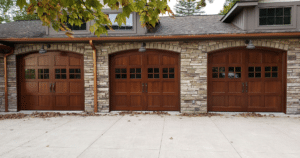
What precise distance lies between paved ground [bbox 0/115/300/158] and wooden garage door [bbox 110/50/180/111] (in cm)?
117

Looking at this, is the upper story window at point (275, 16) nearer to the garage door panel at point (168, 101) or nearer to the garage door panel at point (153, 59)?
the garage door panel at point (153, 59)

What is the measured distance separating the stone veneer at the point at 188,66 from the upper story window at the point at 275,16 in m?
0.94

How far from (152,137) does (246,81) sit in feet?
15.6

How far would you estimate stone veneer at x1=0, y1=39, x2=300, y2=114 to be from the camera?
6637 millimetres

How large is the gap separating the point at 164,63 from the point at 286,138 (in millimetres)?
4446

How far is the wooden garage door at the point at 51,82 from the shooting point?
7.37 m

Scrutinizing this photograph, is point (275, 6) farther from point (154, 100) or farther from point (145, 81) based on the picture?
point (154, 100)

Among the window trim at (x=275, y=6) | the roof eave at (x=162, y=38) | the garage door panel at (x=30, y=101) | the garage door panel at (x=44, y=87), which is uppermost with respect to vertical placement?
the window trim at (x=275, y=6)

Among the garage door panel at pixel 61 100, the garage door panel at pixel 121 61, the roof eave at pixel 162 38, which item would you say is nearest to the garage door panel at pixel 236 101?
the roof eave at pixel 162 38

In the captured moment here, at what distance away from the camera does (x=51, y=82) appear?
7434 millimetres

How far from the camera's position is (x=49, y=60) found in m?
7.42

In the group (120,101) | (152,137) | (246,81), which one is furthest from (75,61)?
(246,81)

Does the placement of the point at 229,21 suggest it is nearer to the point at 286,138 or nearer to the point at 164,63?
the point at 164,63

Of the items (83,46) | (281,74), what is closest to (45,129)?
(83,46)
